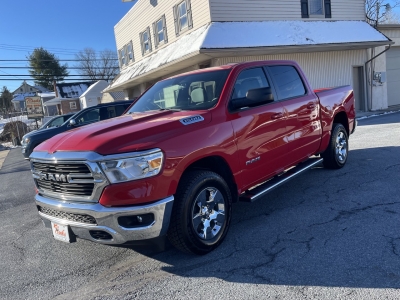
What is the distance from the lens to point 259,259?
3.37 m

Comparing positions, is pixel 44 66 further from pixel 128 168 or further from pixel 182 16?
pixel 128 168

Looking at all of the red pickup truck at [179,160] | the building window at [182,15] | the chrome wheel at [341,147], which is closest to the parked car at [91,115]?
the red pickup truck at [179,160]

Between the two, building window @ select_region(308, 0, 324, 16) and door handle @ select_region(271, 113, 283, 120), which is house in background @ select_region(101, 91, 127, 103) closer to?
building window @ select_region(308, 0, 324, 16)

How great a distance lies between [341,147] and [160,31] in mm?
15154

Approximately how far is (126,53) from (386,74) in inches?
687

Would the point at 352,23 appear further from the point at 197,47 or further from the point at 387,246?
the point at 387,246

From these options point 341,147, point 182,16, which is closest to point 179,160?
point 341,147

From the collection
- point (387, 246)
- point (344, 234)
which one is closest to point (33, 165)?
point (344, 234)

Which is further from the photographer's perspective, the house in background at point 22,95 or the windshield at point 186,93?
the house in background at point 22,95

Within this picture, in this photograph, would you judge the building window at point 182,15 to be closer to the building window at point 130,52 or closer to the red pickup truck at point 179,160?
the building window at point 130,52

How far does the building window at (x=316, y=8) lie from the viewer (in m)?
16.4

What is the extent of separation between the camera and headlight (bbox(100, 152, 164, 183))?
296 cm

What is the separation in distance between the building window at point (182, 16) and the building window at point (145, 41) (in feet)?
13.8

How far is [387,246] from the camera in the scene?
3.35 m
